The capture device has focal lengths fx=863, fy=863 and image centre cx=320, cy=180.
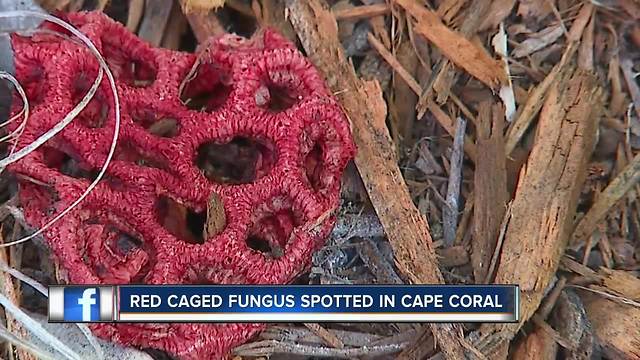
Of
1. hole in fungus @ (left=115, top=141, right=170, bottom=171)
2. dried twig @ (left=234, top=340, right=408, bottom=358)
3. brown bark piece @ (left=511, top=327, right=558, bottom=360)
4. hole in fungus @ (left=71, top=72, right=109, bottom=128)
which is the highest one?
hole in fungus @ (left=71, top=72, right=109, bottom=128)

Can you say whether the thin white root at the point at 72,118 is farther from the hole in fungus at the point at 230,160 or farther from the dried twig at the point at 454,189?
the dried twig at the point at 454,189

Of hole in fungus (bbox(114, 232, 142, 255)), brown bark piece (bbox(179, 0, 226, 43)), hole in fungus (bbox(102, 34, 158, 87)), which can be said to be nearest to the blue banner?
hole in fungus (bbox(114, 232, 142, 255))

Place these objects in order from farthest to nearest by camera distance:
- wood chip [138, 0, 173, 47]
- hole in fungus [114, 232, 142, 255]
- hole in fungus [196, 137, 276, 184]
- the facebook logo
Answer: wood chip [138, 0, 173, 47] → hole in fungus [196, 137, 276, 184] → hole in fungus [114, 232, 142, 255] → the facebook logo

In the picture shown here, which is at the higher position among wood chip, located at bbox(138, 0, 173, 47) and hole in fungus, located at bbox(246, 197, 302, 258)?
wood chip, located at bbox(138, 0, 173, 47)

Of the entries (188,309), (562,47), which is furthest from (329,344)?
(562,47)

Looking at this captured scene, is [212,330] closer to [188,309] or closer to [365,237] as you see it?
[188,309]

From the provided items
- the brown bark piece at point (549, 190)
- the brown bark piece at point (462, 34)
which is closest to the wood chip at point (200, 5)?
the brown bark piece at point (462, 34)

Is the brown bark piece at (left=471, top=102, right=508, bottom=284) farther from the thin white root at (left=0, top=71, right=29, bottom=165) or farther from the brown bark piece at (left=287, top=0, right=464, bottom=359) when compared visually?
the thin white root at (left=0, top=71, right=29, bottom=165)

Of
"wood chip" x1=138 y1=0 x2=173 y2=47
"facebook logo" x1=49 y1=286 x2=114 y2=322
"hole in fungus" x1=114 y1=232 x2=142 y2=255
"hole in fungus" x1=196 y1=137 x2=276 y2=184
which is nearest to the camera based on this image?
"facebook logo" x1=49 y1=286 x2=114 y2=322
